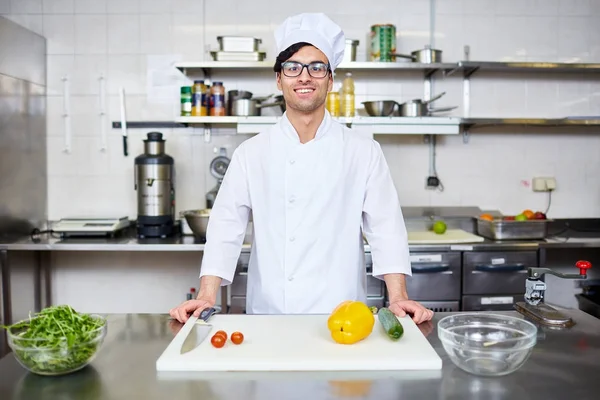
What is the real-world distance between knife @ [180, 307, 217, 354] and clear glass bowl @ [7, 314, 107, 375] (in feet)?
0.69

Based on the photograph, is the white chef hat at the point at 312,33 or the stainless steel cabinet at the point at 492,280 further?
the stainless steel cabinet at the point at 492,280

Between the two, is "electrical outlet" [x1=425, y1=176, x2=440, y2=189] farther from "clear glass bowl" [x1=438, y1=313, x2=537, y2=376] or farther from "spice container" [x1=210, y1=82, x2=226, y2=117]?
"clear glass bowl" [x1=438, y1=313, x2=537, y2=376]

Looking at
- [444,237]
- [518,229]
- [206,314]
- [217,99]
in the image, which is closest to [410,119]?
[444,237]

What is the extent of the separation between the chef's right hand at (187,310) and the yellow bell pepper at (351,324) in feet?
1.41

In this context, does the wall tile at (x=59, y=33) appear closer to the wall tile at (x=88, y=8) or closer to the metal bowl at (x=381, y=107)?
the wall tile at (x=88, y=8)

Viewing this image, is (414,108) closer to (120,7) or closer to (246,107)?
(246,107)

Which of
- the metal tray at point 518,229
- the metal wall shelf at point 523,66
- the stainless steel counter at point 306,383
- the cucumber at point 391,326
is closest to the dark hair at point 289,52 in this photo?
the cucumber at point 391,326

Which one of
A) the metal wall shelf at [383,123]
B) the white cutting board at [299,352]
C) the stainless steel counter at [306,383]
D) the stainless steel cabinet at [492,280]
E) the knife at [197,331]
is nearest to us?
the stainless steel counter at [306,383]

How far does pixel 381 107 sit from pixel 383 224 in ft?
5.30

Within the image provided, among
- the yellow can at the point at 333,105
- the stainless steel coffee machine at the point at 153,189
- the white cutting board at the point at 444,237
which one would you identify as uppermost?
the yellow can at the point at 333,105

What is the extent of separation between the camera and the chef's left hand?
1.58m

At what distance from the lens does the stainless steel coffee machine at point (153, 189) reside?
3437mm

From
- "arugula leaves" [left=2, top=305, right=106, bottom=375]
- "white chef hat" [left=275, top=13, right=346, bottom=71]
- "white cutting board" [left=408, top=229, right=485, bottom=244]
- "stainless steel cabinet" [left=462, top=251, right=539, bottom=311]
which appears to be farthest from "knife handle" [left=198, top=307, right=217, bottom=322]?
"stainless steel cabinet" [left=462, top=251, right=539, bottom=311]

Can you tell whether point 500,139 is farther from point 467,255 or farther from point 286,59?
point 286,59
